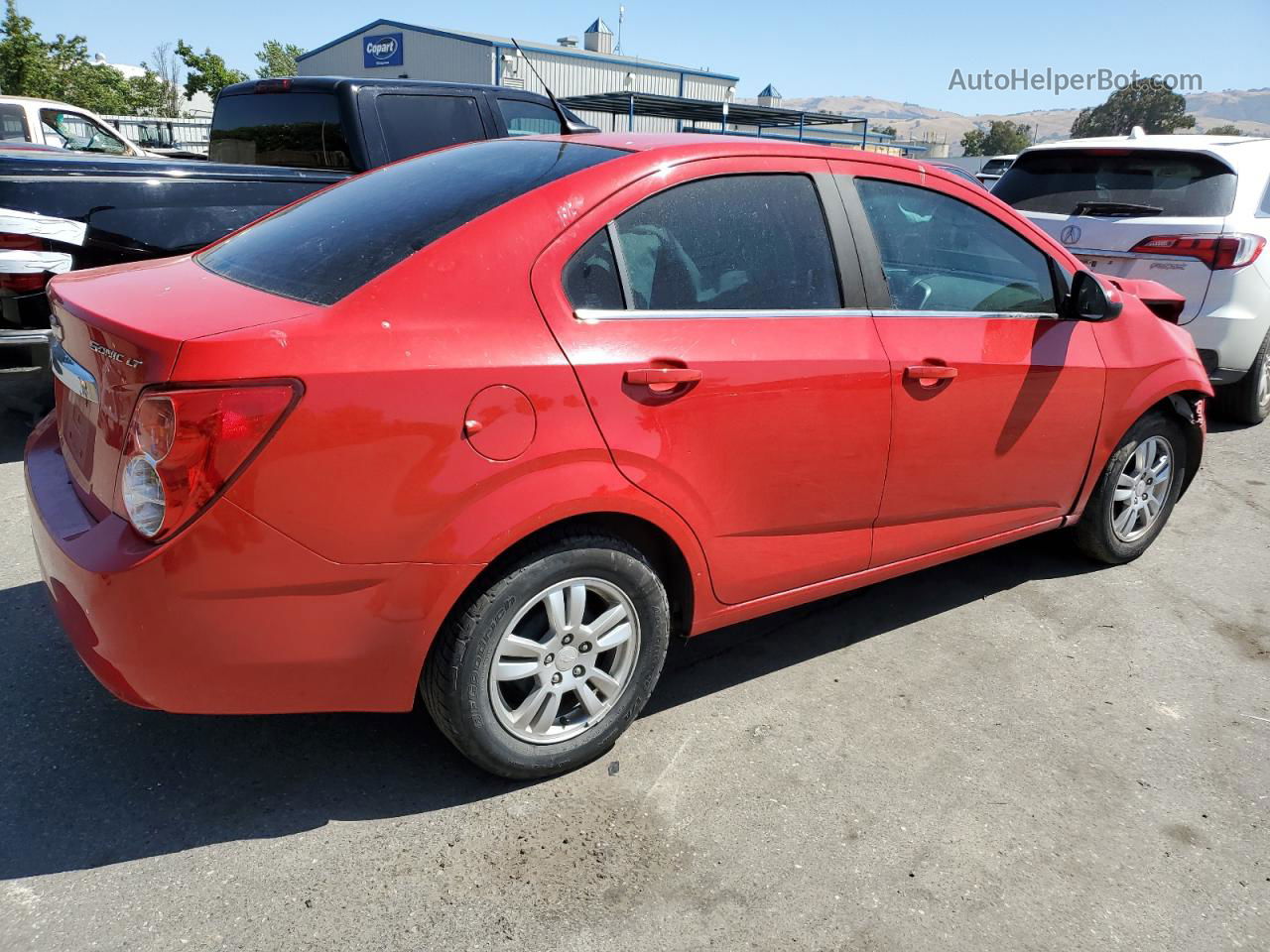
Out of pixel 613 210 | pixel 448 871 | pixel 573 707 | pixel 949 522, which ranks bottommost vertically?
pixel 448 871

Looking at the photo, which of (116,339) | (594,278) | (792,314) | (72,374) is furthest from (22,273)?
(792,314)

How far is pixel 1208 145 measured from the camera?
20.4ft

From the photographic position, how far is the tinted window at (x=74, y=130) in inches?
460

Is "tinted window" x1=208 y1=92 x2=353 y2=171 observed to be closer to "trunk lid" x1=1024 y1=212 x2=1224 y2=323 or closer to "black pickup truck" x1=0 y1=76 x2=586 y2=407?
"black pickup truck" x1=0 y1=76 x2=586 y2=407

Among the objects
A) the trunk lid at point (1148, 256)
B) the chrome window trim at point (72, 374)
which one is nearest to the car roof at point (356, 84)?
the chrome window trim at point (72, 374)

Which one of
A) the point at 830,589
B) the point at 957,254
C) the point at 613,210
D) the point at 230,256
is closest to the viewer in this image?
the point at 613,210

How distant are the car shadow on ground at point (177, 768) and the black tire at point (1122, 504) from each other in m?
1.76

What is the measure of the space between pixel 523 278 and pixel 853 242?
3.85 ft

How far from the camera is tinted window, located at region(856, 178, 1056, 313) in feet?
10.6

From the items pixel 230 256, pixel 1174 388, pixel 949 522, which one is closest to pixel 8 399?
pixel 230 256

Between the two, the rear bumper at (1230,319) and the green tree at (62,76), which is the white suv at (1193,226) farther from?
the green tree at (62,76)

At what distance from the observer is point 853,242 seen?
122 inches

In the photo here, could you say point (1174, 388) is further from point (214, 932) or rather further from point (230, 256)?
point (214, 932)

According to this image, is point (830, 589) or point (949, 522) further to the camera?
point (949, 522)
